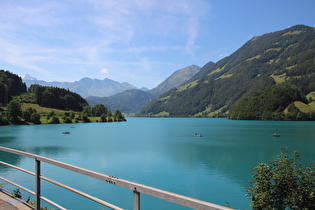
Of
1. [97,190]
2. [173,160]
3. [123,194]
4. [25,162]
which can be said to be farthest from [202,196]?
[25,162]

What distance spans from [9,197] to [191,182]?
30356mm

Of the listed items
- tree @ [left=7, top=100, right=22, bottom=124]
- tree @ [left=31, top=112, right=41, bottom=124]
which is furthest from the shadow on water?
tree @ [left=31, top=112, right=41, bottom=124]

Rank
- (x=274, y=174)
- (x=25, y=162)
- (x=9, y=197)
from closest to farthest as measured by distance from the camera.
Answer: (x=9, y=197)
(x=274, y=174)
(x=25, y=162)

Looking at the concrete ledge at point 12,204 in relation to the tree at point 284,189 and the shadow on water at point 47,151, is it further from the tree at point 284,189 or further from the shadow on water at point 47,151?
the shadow on water at point 47,151

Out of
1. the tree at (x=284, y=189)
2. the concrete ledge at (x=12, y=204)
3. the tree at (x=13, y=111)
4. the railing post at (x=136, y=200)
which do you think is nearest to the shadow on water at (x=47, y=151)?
the tree at (x=284, y=189)

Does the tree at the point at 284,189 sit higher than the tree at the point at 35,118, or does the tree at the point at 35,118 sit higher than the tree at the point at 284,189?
the tree at the point at 35,118

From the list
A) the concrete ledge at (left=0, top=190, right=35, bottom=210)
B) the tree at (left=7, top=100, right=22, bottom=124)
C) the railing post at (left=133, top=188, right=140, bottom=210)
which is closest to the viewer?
the railing post at (left=133, top=188, right=140, bottom=210)

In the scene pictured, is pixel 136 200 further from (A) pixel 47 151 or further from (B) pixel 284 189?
(A) pixel 47 151

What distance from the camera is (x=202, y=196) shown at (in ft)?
101

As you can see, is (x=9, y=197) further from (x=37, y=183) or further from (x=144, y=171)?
(x=144, y=171)

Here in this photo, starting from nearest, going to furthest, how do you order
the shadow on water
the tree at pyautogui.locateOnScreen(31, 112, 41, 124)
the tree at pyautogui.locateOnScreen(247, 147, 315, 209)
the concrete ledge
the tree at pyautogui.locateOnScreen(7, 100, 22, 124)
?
1. the concrete ledge
2. the tree at pyautogui.locateOnScreen(247, 147, 315, 209)
3. the shadow on water
4. the tree at pyautogui.locateOnScreen(7, 100, 22, 124)
5. the tree at pyautogui.locateOnScreen(31, 112, 41, 124)

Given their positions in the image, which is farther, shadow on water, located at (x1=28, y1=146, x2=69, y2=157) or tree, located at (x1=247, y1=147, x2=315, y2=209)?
shadow on water, located at (x1=28, y1=146, x2=69, y2=157)

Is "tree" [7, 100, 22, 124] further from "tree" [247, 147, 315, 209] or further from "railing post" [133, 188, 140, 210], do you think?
"railing post" [133, 188, 140, 210]

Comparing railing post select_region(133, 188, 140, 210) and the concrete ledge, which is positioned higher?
railing post select_region(133, 188, 140, 210)
